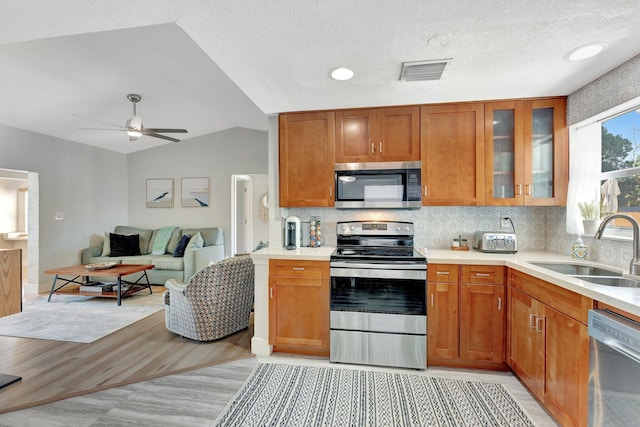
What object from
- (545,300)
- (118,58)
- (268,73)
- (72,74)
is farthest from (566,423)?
(72,74)

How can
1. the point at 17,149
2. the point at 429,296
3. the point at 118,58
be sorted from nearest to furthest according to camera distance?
the point at 429,296 → the point at 118,58 → the point at 17,149

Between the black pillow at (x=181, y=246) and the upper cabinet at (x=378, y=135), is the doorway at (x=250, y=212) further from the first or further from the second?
the upper cabinet at (x=378, y=135)

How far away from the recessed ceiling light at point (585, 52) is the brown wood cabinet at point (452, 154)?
29.1 inches

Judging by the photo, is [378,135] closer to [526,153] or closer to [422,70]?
[422,70]

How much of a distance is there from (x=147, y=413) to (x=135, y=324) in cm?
184

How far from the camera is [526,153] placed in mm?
2512

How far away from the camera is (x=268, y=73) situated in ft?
6.83

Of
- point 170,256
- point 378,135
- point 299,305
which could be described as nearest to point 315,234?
point 299,305

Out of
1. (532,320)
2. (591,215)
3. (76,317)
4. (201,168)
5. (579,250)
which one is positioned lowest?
(76,317)

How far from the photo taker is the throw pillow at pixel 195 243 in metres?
5.17

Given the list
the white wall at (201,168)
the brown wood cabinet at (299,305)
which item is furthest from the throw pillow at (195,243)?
the brown wood cabinet at (299,305)

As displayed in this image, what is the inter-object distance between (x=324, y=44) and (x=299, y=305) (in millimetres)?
1945

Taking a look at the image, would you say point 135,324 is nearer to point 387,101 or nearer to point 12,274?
point 12,274

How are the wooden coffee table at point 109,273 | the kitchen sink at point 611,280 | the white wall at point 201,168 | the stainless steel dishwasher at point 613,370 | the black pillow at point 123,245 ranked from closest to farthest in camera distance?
1. the stainless steel dishwasher at point 613,370
2. the kitchen sink at point 611,280
3. the wooden coffee table at point 109,273
4. the black pillow at point 123,245
5. the white wall at point 201,168
